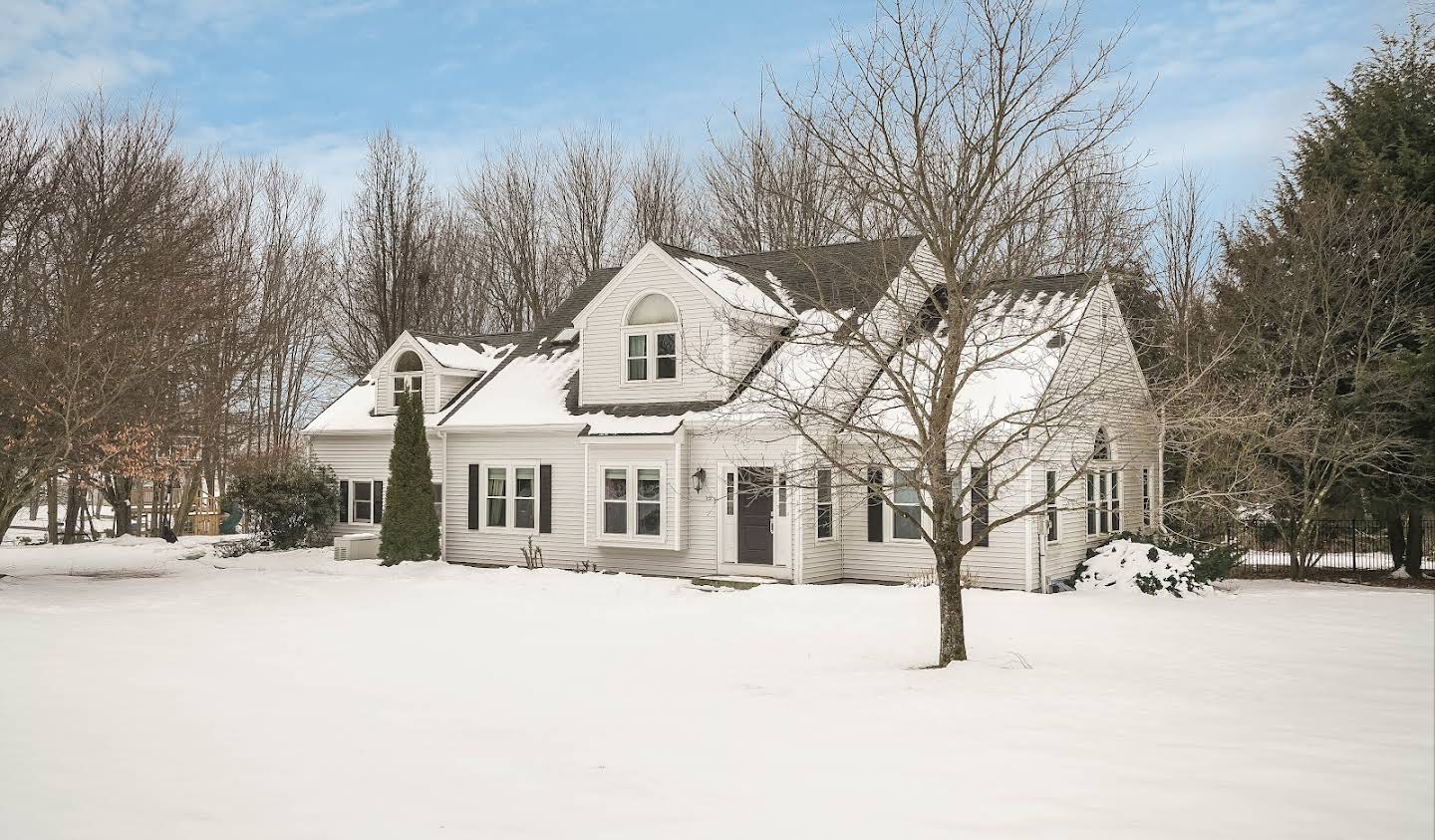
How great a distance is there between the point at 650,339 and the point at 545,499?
14.2 feet

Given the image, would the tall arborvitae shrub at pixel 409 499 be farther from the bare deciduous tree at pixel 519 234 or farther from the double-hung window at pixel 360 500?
the bare deciduous tree at pixel 519 234

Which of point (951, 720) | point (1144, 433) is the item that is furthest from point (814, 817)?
point (1144, 433)

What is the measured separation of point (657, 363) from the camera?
21234 millimetres

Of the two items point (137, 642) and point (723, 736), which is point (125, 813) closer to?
point (723, 736)

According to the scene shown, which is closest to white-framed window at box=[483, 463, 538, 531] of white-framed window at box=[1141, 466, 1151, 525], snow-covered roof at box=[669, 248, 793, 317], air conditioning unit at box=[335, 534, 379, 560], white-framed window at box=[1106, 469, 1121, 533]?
air conditioning unit at box=[335, 534, 379, 560]

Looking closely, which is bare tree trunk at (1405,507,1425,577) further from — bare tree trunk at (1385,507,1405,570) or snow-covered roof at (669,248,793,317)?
snow-covered roof at (669,248,793,317)

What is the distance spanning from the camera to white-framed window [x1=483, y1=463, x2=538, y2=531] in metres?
22.5

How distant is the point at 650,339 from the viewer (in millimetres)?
21188

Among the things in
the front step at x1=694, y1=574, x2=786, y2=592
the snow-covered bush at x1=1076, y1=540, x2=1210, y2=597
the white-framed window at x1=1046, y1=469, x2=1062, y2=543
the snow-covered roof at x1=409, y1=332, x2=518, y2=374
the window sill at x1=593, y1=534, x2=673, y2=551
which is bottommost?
the front step at x1=694, y1=574, x2=786, y2=592

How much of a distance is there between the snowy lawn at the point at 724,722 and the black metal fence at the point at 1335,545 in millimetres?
7368

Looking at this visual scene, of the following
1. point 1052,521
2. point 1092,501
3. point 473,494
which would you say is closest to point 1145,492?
point 1092,501

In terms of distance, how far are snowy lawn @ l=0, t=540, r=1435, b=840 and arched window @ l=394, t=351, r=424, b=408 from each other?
34.7 feet

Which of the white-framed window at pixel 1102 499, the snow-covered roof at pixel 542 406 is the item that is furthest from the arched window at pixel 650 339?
the white-framed window at pixel 1102 499

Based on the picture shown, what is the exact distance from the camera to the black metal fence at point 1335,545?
2184cm
